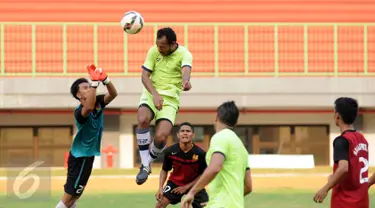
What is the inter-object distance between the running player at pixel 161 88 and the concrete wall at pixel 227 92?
13884mm

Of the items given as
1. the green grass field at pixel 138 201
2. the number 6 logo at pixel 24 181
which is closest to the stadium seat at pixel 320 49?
the green grass field at pixel 138 201

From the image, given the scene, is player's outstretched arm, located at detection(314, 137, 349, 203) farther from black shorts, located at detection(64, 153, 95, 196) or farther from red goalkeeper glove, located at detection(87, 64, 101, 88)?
black shorts, located at detection(64, 153, 95, 196)

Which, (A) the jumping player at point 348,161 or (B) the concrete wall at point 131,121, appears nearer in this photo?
(A) the jumping player at point 348,161

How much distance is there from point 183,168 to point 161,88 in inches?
43.7

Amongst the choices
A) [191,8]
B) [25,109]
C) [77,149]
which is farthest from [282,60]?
[77,149]

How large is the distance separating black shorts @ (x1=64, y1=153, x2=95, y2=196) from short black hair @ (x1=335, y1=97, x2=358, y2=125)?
4.13 metres

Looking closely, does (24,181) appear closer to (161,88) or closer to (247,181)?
(161,88)

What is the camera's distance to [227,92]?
26453 mm

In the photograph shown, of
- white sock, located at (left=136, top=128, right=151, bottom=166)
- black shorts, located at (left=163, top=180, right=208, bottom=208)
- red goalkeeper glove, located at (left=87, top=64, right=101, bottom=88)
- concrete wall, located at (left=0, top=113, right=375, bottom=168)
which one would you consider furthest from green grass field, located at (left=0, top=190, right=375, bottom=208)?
concrete wall, located at (left=0, top=113, right=375, bottom=168)

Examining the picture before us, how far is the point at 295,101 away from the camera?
26.7m

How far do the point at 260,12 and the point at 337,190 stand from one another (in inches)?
801

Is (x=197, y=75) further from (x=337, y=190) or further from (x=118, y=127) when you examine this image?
(x=337, y=190)

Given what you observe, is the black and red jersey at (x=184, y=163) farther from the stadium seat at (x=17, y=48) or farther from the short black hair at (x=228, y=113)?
the stadium seat at (x=17, y=48)

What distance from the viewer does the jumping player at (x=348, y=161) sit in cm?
815
